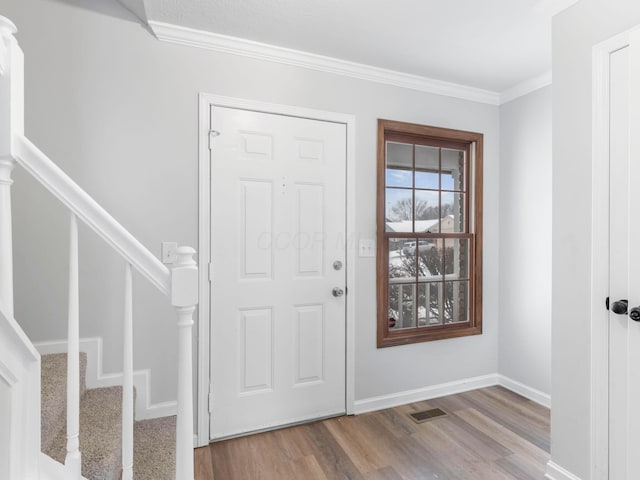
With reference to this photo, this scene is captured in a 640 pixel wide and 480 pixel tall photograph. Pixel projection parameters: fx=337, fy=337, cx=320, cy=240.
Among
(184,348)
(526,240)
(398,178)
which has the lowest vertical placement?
(184,348)

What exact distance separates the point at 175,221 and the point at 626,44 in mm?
2364

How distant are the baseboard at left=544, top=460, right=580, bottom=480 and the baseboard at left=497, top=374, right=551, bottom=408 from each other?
874 mm

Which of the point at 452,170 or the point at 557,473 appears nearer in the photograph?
the point at 557,473

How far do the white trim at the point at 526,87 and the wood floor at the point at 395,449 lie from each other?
2.43 m

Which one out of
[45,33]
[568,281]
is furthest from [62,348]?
[568,281]

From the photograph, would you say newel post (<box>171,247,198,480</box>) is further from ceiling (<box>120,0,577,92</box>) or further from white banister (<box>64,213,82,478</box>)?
ceiling (<box>120,0,577,92</box>)

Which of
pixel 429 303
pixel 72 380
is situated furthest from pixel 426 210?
pixel 72 380

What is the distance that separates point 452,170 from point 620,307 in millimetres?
1658

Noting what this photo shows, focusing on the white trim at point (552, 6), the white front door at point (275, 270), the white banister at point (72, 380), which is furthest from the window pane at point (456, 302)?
the white banister at point (72, 380)

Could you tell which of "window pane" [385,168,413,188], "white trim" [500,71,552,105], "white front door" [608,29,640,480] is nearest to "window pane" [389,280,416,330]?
"window pane" [385,168,413,188]

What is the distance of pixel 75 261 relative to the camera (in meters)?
0.89

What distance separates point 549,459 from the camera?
6.15 ft

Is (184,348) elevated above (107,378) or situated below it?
above

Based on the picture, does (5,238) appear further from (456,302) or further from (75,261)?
(456,302)
